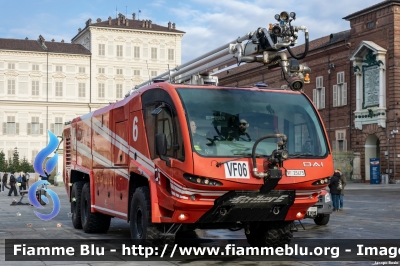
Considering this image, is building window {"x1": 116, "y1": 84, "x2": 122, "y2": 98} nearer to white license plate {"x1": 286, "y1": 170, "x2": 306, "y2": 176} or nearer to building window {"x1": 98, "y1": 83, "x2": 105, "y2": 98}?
building window {"x1": 98, "y1": 83, "x2": 105, "y2": 98}

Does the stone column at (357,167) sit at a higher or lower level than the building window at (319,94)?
lower

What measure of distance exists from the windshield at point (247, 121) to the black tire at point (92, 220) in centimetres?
535

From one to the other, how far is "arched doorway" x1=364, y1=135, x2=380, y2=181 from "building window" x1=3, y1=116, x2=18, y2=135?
5196 cm

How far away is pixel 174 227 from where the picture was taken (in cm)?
1021

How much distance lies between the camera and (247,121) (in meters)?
10.1

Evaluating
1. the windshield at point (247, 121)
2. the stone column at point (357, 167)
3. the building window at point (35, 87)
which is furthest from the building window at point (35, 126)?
the windshield at point (247, 121)

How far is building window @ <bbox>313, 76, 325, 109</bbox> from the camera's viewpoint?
183ft

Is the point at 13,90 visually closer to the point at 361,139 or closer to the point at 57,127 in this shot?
the point at 57,127

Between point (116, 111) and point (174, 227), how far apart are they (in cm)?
329

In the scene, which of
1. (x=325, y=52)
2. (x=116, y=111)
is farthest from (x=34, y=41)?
(x=116, y=111)

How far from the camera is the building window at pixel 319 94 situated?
55875mm

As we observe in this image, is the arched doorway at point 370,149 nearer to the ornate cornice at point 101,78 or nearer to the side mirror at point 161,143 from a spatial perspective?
the side mirror at point 161,143

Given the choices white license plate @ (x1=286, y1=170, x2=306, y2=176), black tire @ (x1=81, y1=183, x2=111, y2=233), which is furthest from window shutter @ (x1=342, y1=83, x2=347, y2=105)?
white license plate @ (x1=286, y1=170, x2=306, y2=176)

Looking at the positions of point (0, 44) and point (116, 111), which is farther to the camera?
point (0, 44)
